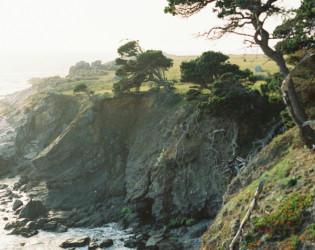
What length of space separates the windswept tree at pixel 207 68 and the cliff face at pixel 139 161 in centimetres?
482

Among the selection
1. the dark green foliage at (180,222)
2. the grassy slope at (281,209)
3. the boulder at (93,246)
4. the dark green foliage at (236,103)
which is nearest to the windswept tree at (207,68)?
the dark green foliage at (236,103)

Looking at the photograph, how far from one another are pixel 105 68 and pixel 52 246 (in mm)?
103394

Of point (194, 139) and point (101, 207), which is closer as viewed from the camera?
point (194, 139)

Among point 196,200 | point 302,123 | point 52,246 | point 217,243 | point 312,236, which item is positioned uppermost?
point 302,123

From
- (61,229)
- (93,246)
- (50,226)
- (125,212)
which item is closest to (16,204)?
(50,226)

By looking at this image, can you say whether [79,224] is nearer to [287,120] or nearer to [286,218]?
[287,120]

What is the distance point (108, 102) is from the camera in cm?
5441

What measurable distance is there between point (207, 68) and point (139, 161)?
1749cm

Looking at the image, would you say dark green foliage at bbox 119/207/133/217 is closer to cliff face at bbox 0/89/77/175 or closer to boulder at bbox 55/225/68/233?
boulder at bbox 55/225/68/233

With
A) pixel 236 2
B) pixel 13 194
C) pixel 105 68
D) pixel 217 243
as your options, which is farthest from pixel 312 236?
pixel 105 68

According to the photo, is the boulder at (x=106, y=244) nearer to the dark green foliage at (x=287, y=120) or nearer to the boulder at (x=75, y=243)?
the boulder at (x=75, y=243)

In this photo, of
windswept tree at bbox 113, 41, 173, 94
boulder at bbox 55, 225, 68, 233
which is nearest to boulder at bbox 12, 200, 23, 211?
boulder at bbox 55, 225, 68, 233

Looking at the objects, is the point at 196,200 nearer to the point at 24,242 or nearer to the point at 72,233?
the point at 72,233

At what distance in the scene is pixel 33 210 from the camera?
42094 millimetres
